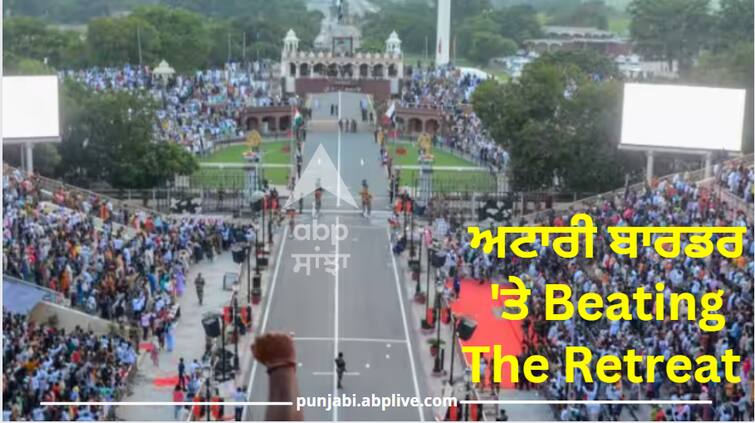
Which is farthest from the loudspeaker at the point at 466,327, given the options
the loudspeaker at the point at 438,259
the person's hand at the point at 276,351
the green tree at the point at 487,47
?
the green tree at the point at 487,47

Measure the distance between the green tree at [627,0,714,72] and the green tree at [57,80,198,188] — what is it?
28309 mm

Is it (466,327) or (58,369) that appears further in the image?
(58,369)

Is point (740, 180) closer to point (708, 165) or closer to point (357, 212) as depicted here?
point (708, 165)

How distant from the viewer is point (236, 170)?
100 ft

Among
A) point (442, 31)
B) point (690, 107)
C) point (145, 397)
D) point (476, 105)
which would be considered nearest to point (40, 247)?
point (145, 397)

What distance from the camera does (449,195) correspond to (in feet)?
83.9

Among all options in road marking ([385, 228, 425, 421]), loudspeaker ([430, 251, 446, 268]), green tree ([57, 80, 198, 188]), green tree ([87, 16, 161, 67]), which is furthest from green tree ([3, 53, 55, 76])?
loudspeaker ([430, 251, 446, 268])

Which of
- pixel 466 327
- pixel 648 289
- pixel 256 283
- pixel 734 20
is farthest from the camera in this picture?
pixel 734 20

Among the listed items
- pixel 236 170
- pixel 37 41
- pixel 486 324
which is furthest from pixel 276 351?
pixel 37 41

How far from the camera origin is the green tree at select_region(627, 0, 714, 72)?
163ft

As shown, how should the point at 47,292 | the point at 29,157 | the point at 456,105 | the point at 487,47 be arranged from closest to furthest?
the point at 47,292, the point at 29,157, the point at 456,105, the point at 487,47

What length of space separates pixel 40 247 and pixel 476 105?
1526cm

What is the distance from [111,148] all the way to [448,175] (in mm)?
8218

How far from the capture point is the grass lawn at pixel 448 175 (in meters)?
27.5
